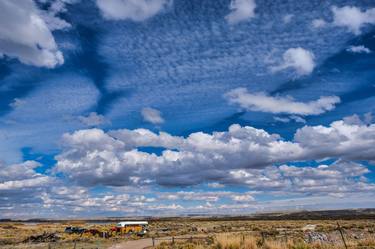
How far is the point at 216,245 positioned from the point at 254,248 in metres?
2.84

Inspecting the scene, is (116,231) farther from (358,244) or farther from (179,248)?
(358,244)

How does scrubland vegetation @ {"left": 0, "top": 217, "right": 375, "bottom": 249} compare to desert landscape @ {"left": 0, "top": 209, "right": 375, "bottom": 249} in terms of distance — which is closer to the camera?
scrubland vegetation @ {"left": 0, "top": 217, "right": 375, "bottom": 249}

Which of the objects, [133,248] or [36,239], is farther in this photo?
[36,239]

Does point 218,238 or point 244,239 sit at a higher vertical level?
point 218,238

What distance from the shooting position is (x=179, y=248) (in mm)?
31906

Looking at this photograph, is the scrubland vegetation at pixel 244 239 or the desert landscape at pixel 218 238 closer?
the scrubland vegetation at pixel 244 239

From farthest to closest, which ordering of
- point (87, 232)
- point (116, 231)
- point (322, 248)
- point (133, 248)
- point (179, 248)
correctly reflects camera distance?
point (116, 231) < point (87, 232) < point (133, 248) < point (179, 248) < point (322, 248)

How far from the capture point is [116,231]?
237 feet

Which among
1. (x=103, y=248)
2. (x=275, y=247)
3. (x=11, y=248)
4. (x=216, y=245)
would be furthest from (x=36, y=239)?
(x=275, y=247)

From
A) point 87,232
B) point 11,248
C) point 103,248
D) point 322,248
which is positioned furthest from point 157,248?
point 87,232

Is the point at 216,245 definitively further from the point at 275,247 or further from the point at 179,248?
the point at 179,248

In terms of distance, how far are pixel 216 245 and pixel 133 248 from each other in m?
13.7

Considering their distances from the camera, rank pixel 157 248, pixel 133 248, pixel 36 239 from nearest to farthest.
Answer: pixel 157 248, pixel 133 248, pixel 36 239

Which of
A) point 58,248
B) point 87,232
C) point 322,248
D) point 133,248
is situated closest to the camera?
point 322,248
